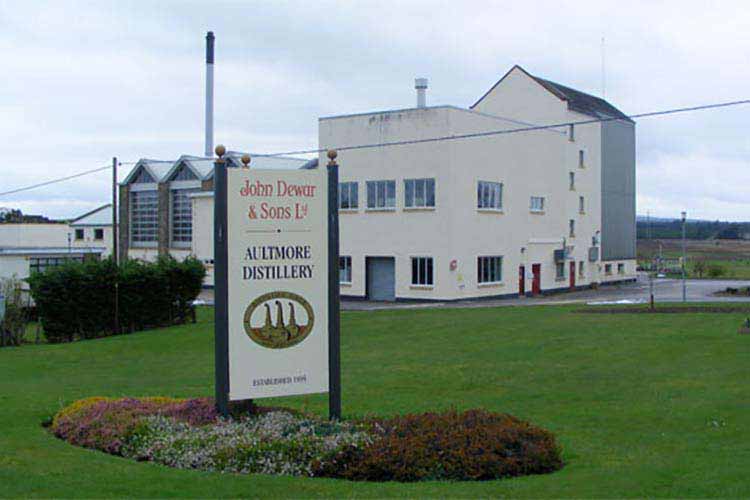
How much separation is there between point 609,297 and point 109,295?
27.9 meters

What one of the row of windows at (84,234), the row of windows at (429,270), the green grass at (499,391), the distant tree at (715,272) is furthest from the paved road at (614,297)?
the row of windows at (84,234)

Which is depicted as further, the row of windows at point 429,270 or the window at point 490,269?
the window at point 490,269

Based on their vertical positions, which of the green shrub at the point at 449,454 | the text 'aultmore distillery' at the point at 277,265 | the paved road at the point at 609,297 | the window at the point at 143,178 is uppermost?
the window at the point at 143,178

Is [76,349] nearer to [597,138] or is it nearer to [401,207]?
[401,207]

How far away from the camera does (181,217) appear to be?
65000 mm

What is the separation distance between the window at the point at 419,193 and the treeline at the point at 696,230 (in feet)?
251

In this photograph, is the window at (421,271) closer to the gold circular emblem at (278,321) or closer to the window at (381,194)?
the window at (381,194)

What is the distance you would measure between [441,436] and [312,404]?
6.04 metres

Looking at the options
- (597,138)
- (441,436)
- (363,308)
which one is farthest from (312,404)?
(597,138)

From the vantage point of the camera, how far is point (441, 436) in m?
9.84

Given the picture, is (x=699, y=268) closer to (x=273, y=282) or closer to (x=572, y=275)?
(x=572, y=275)

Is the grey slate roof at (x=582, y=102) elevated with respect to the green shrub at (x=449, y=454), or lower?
elevated

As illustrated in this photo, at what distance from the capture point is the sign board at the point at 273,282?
11.3 meters

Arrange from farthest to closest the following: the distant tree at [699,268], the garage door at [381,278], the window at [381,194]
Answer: the distant tree at [699,268] → the garage door at [381,278] → the window at [381,194]
